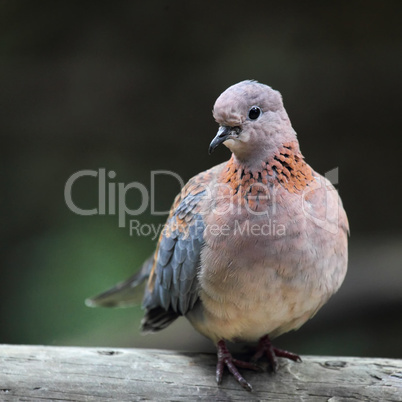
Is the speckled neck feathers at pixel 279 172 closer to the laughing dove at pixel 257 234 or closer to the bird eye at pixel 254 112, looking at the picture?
the laughing dove at pixel 257 234

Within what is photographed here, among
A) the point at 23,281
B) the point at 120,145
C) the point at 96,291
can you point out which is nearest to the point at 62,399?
the point at 96,291

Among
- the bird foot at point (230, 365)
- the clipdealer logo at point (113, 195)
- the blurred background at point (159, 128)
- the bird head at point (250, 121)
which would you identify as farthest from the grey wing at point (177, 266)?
the clipdealer logo at point (113, 195)

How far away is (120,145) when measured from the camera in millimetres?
4613

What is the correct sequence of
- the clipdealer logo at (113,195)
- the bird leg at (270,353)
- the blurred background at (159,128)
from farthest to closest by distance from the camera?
the clipdealer logo at (113,195) → the blurred background at (159,128) → the bird leg at (270,353)

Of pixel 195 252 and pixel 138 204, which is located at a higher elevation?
pixel 138 204

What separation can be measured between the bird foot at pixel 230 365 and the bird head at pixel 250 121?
847 mm

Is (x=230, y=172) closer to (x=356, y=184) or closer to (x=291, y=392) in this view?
(x=291, y=392)

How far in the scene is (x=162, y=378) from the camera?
2.45 meters

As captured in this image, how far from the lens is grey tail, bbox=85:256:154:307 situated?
11.0 ft

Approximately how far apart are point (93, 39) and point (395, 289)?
110 inches

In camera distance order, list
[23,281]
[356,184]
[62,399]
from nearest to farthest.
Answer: [62,399] → [23,281] → [356,184]

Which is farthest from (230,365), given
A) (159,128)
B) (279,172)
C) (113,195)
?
(159,128)

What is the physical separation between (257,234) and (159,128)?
7.92 ft

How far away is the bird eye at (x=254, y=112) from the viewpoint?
7.65 ft
